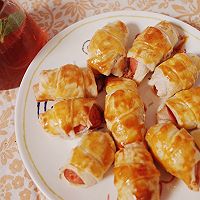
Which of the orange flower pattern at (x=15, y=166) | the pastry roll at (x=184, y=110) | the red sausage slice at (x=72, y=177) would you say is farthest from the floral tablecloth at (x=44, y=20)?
the pastry roll at (x=184, y=110)

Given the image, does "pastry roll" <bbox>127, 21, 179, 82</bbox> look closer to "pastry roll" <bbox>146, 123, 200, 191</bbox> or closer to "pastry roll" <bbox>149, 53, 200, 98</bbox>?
"pastry roll" <bbox>149, 53, 200, 98</bbox>

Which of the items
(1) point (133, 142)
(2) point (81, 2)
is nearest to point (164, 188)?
(1) point (133, 142)

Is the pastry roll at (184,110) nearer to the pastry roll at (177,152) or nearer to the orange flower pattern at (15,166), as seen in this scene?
the pastry roll at (177,152)

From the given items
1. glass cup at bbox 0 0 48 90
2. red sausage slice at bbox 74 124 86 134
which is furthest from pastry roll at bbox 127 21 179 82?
glass cup at bbox 0 0 48 90

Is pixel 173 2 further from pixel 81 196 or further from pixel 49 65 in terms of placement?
pixel 81 196

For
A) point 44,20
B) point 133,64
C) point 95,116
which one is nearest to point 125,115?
point 95,116

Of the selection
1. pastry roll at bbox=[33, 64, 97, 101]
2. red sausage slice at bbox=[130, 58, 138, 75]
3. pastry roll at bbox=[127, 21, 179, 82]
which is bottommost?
pastry roll at bbox=[33, 64, 97, 101]
